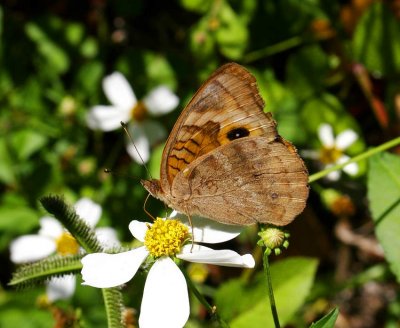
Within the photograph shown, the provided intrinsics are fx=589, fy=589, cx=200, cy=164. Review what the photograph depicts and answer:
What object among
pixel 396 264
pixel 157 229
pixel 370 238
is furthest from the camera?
pixel 370 238

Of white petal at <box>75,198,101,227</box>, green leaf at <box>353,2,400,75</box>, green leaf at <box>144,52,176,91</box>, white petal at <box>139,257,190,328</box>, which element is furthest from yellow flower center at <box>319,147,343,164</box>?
white petal at <box>139,257,190,328</box>

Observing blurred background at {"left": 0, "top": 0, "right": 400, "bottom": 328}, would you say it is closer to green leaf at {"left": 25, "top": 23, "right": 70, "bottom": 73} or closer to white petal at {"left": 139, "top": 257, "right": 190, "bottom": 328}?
green leaf at {"left": 25, "top": 23, "right": 70, "bottom": 73}

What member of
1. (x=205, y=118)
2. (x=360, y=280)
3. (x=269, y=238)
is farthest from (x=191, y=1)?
(x=269, y=238)

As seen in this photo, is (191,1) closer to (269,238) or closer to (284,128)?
(284,128)

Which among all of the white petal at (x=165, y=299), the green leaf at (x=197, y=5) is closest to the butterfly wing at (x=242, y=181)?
the white petal at (x=165, y=299)

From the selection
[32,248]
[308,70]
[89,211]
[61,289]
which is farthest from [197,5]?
[61,289]
